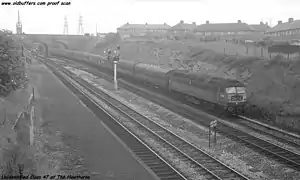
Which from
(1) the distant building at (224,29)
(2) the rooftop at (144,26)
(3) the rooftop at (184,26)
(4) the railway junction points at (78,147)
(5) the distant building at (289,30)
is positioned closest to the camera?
(4) the railway junction points at (78,147)

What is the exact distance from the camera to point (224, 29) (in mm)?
101812

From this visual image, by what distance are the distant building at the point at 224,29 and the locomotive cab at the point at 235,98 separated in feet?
258

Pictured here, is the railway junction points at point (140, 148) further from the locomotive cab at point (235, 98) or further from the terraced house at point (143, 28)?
the terraced house at point (143, 28)

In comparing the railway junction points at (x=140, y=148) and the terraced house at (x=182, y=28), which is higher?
the terraced house at (x=182, y=28)

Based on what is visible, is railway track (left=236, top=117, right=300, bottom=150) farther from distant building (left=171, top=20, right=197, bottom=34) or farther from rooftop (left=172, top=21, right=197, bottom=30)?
rooftop (left=172, top=21, right=197, bottom=30)

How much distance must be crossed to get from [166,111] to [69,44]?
87.2 metres

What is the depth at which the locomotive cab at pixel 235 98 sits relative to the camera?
23.0 meters

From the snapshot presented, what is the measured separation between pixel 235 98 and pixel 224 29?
271 ft

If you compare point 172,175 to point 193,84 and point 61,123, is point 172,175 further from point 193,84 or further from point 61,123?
point 193,84

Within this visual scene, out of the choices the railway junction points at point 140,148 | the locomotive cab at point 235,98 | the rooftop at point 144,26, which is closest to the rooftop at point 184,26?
the rooftop at point 144,26

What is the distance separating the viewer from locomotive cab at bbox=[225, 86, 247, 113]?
75.6ft

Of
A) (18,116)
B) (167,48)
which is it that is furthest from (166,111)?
(167,48)

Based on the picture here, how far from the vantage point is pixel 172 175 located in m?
12.9

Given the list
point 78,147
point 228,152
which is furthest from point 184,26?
point 78,147
